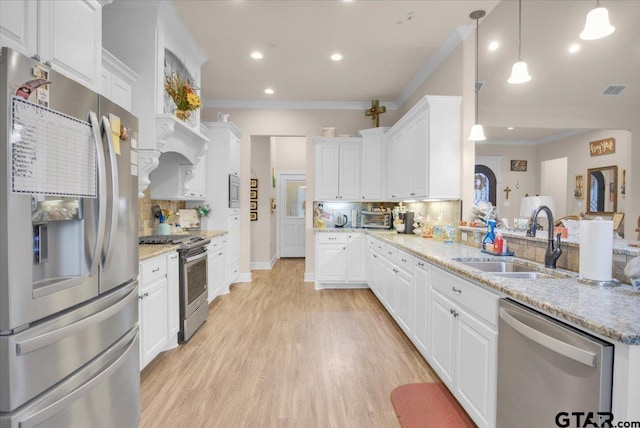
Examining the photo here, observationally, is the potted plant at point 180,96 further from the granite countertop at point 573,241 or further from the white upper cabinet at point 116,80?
the granite countertop at point 573,241

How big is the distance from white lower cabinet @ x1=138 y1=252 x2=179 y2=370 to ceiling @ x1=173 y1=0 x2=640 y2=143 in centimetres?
237

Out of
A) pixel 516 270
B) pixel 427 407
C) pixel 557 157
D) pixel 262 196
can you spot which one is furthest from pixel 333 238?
pixel 557 157

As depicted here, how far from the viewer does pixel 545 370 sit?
1.25 meters

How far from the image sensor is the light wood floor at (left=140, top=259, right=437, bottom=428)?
80.2 inches

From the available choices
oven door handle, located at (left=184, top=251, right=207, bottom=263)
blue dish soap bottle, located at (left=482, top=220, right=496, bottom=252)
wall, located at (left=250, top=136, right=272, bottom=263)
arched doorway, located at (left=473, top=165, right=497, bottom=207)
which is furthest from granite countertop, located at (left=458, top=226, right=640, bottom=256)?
wall, located at (left=250, top=136, right=272, bottom=263)

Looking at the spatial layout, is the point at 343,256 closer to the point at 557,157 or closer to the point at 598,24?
the point at 598,24

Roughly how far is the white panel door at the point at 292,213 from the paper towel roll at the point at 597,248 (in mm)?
6916

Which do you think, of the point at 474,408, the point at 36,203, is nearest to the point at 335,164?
the point at 474,408

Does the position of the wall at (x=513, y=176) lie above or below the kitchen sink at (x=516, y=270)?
above

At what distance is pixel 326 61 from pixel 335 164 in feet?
5.59

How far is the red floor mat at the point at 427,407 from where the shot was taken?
195cm

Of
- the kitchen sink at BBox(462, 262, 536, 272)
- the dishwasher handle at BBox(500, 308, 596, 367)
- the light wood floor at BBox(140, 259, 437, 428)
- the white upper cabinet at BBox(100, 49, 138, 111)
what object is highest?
the white upper cabinet at BBox(100, 49, 138, 111)

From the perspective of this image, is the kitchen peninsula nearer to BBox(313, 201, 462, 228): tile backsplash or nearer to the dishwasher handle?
the dishwasher handle

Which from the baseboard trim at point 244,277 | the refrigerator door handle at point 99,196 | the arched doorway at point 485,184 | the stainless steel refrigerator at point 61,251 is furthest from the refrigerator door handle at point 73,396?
the arched doorway at point 485,184
